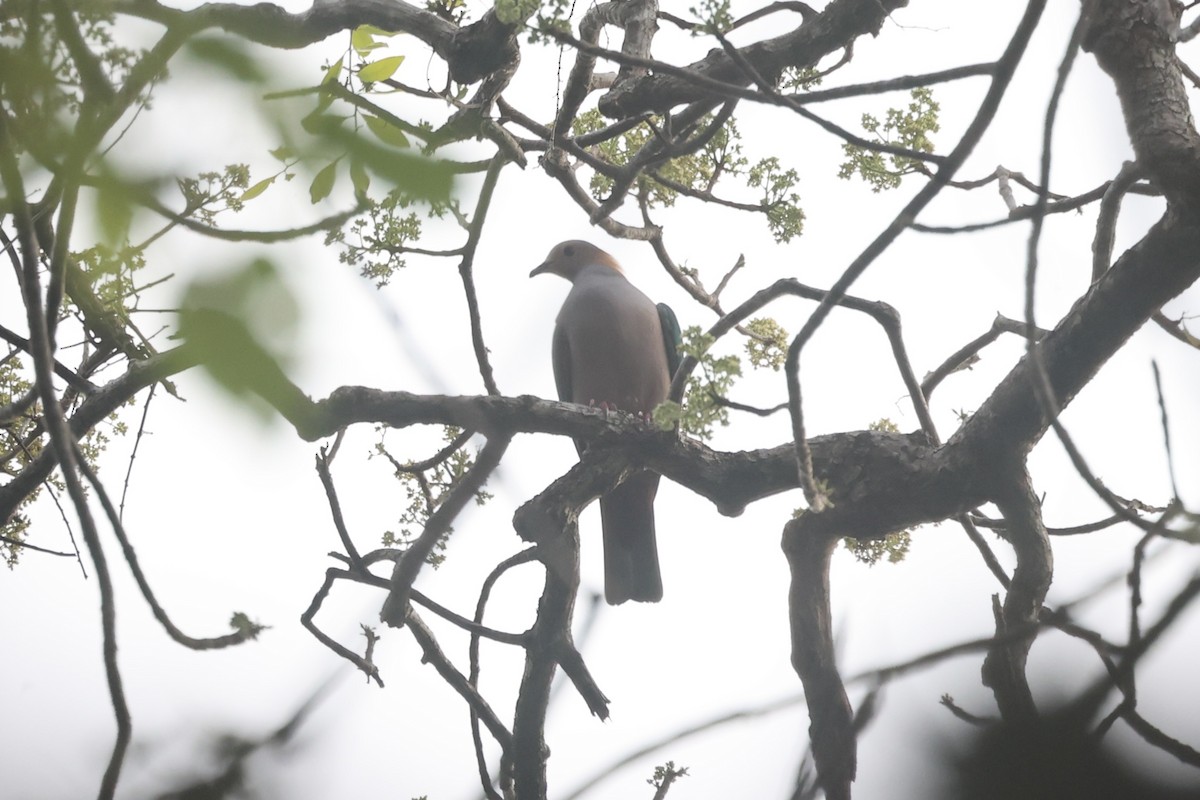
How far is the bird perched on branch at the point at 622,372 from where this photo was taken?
3.85 m

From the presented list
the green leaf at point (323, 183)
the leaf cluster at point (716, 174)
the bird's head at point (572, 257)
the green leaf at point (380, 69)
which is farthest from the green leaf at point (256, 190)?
the bird's head at point (572, 257)

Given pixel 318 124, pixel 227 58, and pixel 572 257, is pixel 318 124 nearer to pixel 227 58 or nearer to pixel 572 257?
pixel 227 58

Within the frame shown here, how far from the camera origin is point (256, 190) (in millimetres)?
726

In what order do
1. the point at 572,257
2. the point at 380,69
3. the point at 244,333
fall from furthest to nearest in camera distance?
the point at 572,257, the point at 380,69, the point at 244,333

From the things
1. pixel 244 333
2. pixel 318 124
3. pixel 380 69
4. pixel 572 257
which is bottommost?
pixel 244 333

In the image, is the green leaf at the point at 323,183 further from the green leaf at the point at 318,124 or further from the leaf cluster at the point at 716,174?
the leaf cluster at the point at 716,174

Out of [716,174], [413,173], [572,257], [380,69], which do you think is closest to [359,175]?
[413,173]

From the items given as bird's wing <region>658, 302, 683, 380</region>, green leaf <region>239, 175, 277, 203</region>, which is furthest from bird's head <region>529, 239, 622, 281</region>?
green leaf <region>239, 175, 277, 203</region>

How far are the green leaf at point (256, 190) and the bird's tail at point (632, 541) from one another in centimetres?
307

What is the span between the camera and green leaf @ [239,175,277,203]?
2.17 ft

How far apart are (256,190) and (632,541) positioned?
3.27m

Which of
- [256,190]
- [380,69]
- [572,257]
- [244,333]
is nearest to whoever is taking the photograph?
[244,333]

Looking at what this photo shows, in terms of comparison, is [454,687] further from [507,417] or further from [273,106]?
[273,106]

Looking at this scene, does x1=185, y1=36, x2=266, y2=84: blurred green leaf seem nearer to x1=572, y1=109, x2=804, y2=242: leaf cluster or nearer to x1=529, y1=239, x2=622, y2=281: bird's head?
x1=572, y1=109, x2=804, y2=242: leaf cluster
